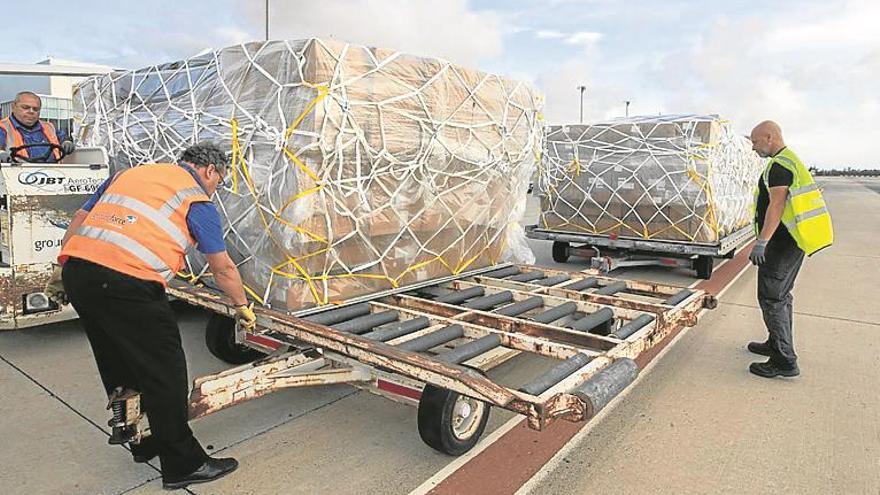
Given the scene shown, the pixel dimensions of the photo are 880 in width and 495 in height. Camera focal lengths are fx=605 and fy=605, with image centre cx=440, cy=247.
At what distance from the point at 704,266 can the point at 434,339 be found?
6262mm

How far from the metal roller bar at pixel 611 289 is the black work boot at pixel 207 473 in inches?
115

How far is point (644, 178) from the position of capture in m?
8.19

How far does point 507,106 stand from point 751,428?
2887 millimetres

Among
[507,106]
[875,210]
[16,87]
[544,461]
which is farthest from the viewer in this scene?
[16,87]

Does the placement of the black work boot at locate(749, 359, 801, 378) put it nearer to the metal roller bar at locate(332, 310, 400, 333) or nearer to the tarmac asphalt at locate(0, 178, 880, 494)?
the tarmac asphalt at locate(0, 178, 880, 494)

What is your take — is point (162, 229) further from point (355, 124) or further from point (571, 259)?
point (571, 259)

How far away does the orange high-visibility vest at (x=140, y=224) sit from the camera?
268 cm

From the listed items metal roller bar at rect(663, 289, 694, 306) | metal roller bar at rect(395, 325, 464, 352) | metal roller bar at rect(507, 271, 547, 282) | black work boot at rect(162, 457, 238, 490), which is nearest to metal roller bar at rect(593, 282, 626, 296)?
metal roller bar at rect(663, 289, 694, 306)

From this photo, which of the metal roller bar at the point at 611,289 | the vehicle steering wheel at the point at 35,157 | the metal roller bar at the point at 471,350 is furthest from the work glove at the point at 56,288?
the metal roller bar at the point at 611,289

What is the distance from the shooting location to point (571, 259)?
10.5m

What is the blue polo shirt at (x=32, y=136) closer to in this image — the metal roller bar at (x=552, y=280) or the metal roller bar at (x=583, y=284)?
the metal roller bar at (x=552, y=280)

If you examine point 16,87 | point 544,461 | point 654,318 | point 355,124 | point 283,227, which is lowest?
point 544,461

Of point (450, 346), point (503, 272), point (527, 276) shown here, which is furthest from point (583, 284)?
point (450, 346)

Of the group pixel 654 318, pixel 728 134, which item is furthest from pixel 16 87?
pixel 654 318
